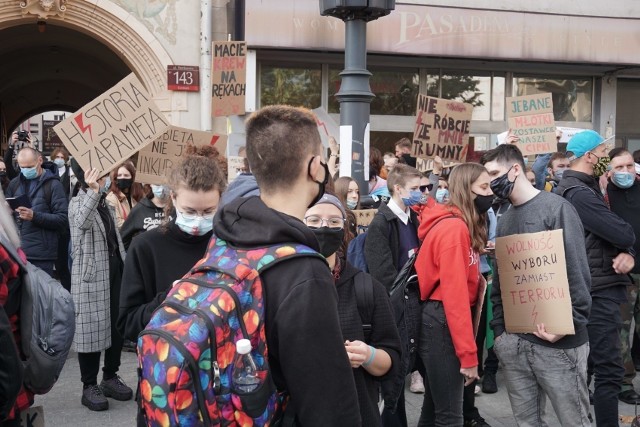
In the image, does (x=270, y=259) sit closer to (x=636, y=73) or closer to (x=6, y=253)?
(x=6, y=253)

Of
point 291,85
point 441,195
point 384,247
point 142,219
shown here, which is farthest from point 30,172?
point 291,85

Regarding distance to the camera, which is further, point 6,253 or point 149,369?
point 6,253

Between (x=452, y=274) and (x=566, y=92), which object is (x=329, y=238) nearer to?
(x=452, y=274)

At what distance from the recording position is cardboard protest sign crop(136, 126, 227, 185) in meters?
6.20

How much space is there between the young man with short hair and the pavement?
3644 mm

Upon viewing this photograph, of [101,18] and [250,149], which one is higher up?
[101,18]

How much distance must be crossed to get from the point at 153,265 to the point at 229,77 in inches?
192

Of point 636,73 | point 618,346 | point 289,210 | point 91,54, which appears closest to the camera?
point 289,210

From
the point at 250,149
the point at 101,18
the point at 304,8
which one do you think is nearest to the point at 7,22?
the point at 101,18

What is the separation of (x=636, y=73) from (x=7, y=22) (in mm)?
11888

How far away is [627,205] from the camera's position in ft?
19.2

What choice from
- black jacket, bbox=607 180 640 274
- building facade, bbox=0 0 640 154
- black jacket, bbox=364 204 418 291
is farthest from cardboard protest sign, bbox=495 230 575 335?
building facade, bbox=0 0 640 154

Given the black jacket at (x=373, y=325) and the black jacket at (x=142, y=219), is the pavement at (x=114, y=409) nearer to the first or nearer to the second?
the black jacket at (x=142, y=219)

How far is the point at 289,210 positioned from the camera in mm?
1989
